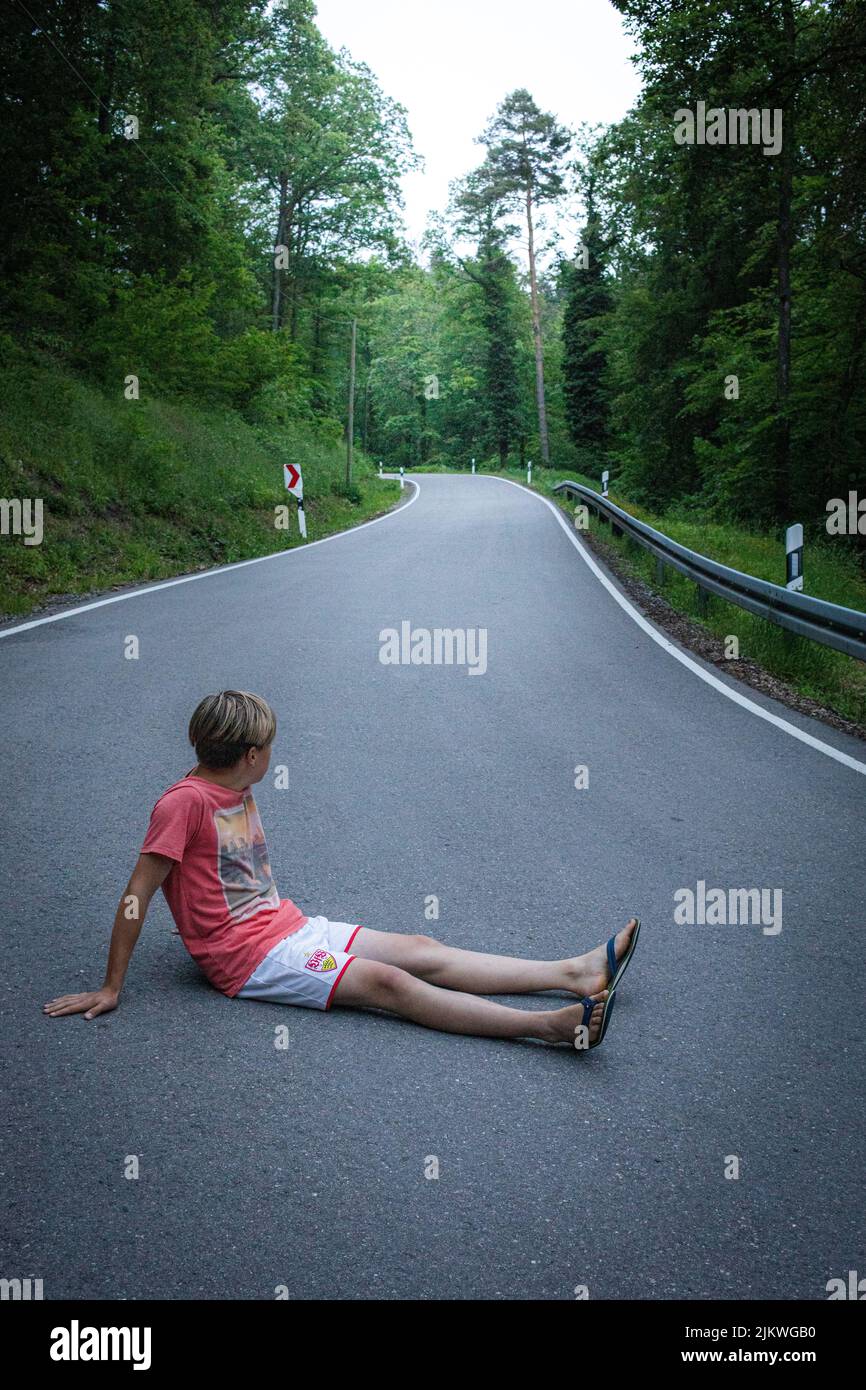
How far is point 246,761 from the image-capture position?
3760 millimetres

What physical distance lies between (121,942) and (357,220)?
44.3 meters

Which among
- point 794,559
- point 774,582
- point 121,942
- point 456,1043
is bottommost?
point 456,1043

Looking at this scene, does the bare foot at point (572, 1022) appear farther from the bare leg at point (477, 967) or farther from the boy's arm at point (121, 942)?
the boy's arm at point (121, 942)

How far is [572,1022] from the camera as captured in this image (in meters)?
3.49

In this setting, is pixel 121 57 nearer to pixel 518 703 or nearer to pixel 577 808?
pixel 518 703

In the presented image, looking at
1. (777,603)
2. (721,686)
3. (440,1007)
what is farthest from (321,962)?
(777,603)

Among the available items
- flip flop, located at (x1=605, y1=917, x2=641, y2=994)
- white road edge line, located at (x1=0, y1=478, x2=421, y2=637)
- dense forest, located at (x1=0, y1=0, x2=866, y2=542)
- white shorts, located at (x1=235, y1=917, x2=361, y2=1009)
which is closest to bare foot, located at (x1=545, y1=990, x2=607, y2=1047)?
flip flop, located at (x1=605, y1=917, x2=641, y2=994)

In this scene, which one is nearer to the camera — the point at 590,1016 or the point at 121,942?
the point at 590,1016

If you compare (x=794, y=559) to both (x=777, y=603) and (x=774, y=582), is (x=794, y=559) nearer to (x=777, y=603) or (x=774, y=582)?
(x=777, y=603)

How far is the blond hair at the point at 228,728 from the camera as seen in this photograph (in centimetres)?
371

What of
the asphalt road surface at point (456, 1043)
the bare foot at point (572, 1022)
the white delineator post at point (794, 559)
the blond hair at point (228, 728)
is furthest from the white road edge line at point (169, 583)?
the bare foot at point (572, 1022)

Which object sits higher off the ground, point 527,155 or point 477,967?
point 527,155

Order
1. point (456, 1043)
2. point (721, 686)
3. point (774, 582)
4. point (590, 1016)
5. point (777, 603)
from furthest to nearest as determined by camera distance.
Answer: point (774, 582) → point (777, 603) → point (721, 686) → point (456, 1043) → point (590, 1016)
